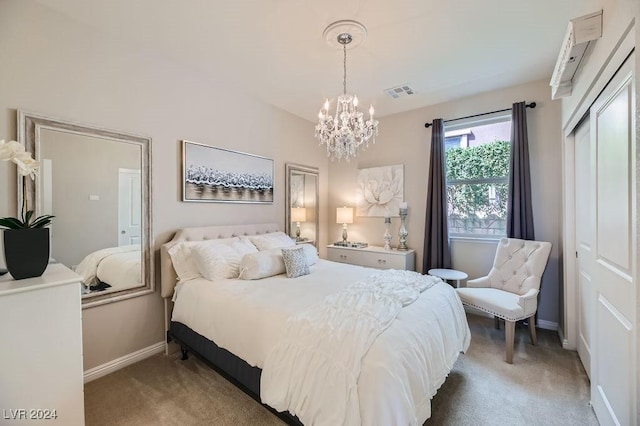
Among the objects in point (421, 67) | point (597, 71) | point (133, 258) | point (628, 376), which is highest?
point (421, 67)

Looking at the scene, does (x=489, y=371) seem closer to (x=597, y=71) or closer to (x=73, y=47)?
(x=597, y=71)

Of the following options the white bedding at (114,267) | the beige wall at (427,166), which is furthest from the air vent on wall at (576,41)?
the white bedding at (114,267)

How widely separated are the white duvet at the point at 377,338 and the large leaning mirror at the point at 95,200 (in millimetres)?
595

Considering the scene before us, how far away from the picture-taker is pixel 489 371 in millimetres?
2234

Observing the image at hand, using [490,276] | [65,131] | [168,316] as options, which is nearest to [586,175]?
[490,276]

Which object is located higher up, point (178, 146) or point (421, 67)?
point (421, 67)

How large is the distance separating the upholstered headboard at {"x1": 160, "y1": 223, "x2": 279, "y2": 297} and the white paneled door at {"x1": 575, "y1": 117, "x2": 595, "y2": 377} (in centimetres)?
326

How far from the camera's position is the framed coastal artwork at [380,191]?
402 cm

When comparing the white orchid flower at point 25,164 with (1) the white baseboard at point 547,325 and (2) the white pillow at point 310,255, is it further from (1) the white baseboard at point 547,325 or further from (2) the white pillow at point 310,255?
(1) the white baseboard at point 547,325

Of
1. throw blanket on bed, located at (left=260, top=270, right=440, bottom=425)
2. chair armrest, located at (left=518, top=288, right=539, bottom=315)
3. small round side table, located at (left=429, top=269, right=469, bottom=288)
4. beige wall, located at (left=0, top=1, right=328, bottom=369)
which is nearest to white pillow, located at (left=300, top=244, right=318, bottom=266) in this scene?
beige wall, located at (left=0, top=1, right=328, bottom=369)

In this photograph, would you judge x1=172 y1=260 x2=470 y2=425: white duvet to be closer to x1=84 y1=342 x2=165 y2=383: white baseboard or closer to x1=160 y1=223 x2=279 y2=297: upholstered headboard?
x1=160 y1=223 x2=279 y2=297: upholstered headboard

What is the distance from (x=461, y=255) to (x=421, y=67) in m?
2.40

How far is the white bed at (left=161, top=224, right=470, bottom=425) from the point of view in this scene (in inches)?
46.4

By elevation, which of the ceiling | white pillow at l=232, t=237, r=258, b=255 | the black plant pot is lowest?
white pillow at l=232, t=237, r=258, b=255
